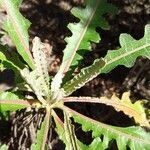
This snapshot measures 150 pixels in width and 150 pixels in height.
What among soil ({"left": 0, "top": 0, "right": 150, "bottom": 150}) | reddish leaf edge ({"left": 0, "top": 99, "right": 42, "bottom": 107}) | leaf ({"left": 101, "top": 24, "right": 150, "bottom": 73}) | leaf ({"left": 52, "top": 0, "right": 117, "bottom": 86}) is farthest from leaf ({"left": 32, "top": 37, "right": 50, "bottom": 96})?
soil ({"left": 0, "top": 0, "right": 150, "bottom": 150})

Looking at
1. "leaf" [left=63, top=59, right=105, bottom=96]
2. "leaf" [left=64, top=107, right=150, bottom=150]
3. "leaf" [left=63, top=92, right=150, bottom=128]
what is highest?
"leaf" [left=63, top=59, right=105, bottom=96]

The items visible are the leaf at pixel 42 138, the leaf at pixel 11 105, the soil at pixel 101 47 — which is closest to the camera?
the leaf at pixel 42 138

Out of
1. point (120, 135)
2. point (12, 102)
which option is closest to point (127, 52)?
point (120, 135)

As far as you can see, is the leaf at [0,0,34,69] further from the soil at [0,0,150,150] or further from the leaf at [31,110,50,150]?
the soil at [0,0,150,150]

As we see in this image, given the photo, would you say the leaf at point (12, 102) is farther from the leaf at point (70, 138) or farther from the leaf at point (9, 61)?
the leaf at point (70, 138)

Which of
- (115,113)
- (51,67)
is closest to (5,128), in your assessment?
(51,67)

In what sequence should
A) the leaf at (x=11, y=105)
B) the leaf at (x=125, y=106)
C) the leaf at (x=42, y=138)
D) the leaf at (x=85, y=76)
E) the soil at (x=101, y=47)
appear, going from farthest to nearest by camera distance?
the soil at (x=101, y=47) < the leaf at (x=125, y=106) < the leaf at (x=11, y=105) < the leaf at (x=42, y=138) < the leaf at (x=85, y=76)

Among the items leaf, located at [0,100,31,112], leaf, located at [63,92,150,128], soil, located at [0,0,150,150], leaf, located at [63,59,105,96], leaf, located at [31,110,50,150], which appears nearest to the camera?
leaf, located at [63,59,105,96]

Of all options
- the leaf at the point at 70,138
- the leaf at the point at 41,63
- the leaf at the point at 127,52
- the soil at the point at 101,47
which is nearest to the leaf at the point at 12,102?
the leaf at the point at 41,63

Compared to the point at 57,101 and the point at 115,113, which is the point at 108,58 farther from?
the point at 115,113
